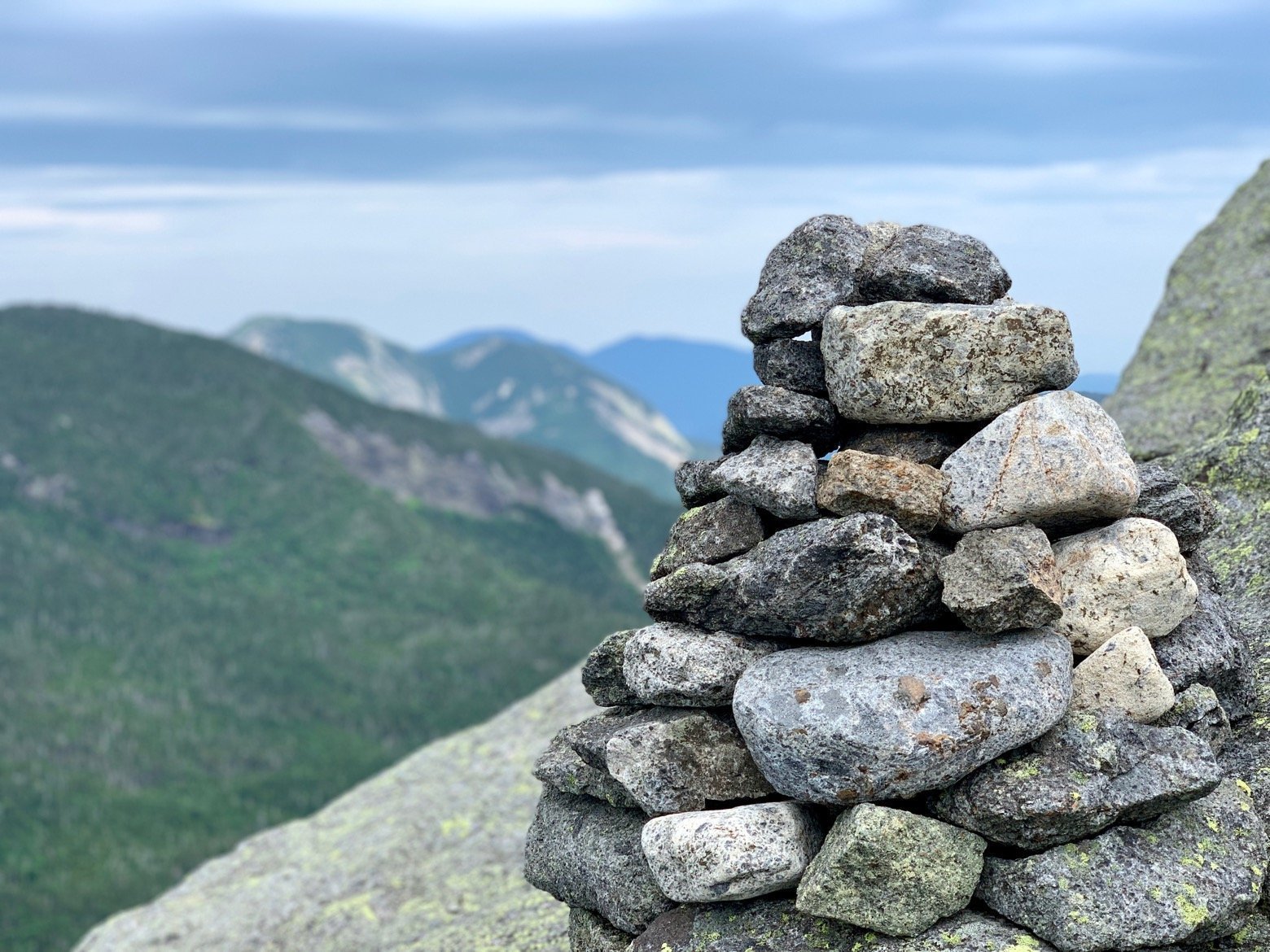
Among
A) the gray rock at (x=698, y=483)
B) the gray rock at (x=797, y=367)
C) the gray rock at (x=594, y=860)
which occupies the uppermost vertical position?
the gray rock at (x=797, y=367)

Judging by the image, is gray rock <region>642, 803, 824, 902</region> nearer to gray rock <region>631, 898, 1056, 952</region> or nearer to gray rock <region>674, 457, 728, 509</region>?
gray rock <region>631, 898, 1056, 952</region>

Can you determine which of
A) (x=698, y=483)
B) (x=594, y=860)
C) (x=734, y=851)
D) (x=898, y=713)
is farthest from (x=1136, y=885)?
(x=698, y=483)

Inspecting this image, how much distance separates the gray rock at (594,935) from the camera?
14227 millimetres

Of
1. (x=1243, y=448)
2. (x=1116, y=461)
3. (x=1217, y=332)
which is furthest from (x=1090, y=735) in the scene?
(x=1217, y=332)

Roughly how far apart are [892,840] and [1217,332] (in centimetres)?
2333

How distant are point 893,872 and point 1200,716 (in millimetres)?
4565

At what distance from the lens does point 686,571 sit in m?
13.6

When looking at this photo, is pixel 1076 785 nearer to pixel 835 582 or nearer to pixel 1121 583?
pixel 1121 583

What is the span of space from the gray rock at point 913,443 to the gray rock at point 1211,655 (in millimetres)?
3493

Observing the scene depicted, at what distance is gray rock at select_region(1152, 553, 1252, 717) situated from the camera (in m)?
13.8

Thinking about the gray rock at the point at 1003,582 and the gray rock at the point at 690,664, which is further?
the gray rock at the point at 690,664

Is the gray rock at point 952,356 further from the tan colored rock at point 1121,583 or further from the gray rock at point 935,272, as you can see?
the tan colored rock at point 1121,583

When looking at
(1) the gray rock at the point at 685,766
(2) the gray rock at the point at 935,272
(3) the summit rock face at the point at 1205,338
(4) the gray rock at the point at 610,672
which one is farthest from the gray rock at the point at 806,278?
(3) the summit rock face at the point at 1205,338

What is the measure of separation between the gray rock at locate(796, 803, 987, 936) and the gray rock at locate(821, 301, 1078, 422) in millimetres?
4916
